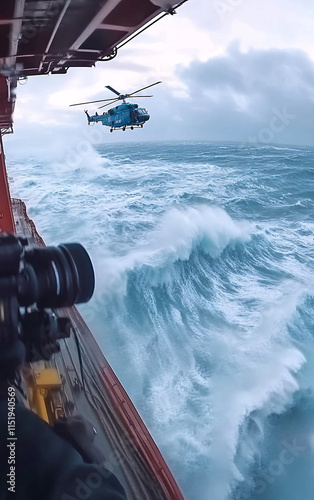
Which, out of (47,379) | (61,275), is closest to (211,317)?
(47,379)

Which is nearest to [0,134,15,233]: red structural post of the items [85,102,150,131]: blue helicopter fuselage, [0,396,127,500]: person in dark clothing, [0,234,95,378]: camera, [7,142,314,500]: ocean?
[7,142,314,500]: ocean

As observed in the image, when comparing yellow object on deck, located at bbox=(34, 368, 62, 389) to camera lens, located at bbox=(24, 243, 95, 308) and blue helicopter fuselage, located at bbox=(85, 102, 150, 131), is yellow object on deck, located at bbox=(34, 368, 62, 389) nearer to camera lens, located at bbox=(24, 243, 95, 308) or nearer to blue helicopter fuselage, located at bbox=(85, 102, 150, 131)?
camera lens, located at bbox=(24, 243, 95, 308)

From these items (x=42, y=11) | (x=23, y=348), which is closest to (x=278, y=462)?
(x=23, y=348)

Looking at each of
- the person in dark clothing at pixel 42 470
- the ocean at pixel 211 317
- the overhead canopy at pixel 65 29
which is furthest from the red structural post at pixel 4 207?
the person in dark clothing at pixel 42 470

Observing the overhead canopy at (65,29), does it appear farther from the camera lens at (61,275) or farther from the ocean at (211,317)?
the ocean at (211,317)

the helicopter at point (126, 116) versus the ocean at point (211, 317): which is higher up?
the helicopter at point (126, 116)

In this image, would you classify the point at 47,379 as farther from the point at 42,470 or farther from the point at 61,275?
the point at 42,470
